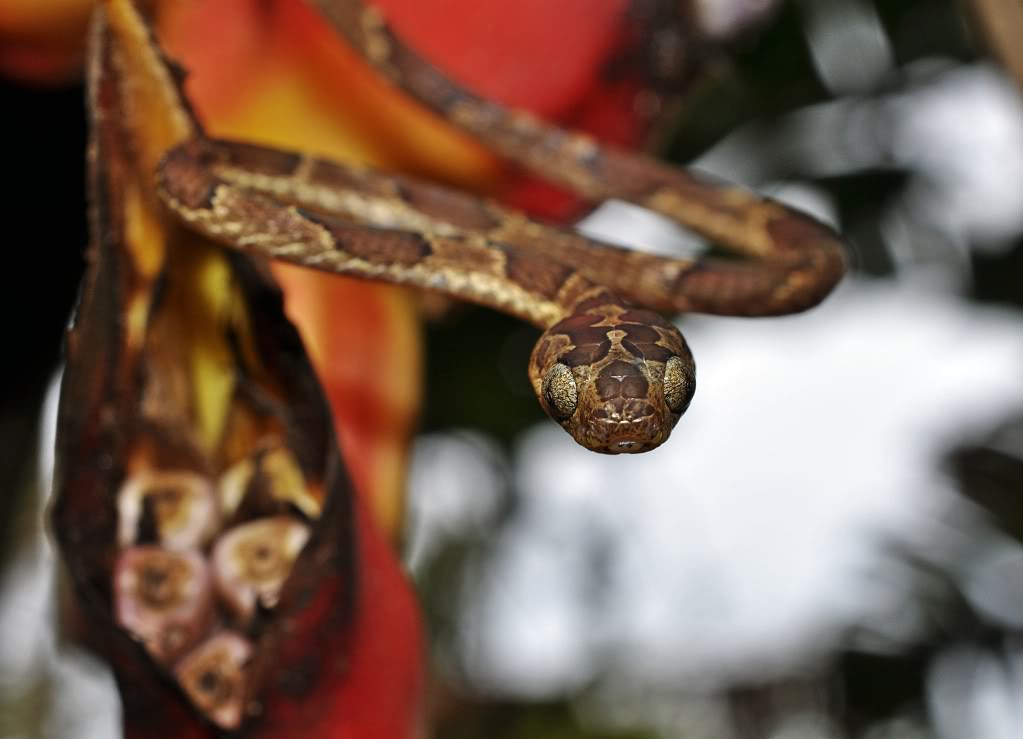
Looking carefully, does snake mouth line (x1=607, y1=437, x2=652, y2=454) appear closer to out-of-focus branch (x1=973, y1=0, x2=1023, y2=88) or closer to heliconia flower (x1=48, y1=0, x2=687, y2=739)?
heliconia flower (x1=48, y1=0, x2=687, y2=739)

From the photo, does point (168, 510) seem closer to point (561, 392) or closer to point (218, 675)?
point (218, 675)

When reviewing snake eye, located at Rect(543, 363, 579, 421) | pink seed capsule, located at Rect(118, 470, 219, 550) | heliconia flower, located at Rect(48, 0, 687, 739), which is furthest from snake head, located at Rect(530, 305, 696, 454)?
pink seed capsule, located at Rect(118, 470, 219, 550)

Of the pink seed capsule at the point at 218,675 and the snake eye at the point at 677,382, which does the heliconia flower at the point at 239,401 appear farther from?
the snake eye at the point at 677,382

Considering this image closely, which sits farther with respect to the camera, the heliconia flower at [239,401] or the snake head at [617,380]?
the snake head at [617,380]

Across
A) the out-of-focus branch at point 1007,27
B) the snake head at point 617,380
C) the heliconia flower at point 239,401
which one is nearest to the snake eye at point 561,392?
the snake head at point 617,380

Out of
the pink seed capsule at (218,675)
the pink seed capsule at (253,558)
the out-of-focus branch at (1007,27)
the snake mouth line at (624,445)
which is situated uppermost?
the out-of-focus branch at (1007,27)

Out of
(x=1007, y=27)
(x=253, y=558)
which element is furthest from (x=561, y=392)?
(x=1007, y=27)

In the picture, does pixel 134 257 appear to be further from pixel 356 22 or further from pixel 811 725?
pixel 811 725

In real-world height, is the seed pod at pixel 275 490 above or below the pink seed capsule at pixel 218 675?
above
